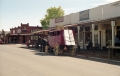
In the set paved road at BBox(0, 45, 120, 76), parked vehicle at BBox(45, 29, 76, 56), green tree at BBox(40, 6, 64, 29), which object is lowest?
paved road at BBox(0, 45, 120, 76)

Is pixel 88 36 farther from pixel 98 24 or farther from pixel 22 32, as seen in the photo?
pixel 22 32

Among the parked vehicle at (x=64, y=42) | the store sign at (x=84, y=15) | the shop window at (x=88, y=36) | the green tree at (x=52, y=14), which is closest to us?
the parked vehicle at (x=64, y=42)

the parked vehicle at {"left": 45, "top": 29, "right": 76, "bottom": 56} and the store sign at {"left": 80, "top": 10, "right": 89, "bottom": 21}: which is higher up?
the store sign at {"left": 80, "top": 10, "right": 89, "bottom": 21}

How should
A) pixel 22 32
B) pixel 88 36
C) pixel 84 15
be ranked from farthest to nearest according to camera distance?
1. pixel 22 32
2. pixel 88 36
3. pixel 84 15

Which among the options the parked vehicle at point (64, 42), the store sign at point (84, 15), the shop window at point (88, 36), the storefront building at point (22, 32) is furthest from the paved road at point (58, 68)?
the storefront building at point (22, 32)

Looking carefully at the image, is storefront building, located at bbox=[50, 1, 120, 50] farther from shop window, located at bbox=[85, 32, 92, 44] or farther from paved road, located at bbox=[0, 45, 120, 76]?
paved road, located at bbox=[0, 45, 120, 76]

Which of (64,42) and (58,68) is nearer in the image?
(58,68)

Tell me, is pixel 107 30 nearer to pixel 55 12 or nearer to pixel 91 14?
pixel 91 14

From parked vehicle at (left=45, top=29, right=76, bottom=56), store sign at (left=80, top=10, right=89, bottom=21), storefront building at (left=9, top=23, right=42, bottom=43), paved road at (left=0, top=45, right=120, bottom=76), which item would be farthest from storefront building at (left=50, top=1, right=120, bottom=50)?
storefront building at (left=9, top=23, right=42, bottom=43)

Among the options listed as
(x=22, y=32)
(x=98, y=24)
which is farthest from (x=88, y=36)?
(x=22, y=32)

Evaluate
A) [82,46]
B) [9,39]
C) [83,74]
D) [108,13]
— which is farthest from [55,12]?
[83,74]

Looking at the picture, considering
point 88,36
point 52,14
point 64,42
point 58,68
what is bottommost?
point 58,68

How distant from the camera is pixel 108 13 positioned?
22703mm

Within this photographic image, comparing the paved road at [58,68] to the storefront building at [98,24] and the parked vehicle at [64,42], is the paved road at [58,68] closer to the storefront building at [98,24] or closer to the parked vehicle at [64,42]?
the parked vehicle at [64,42]
